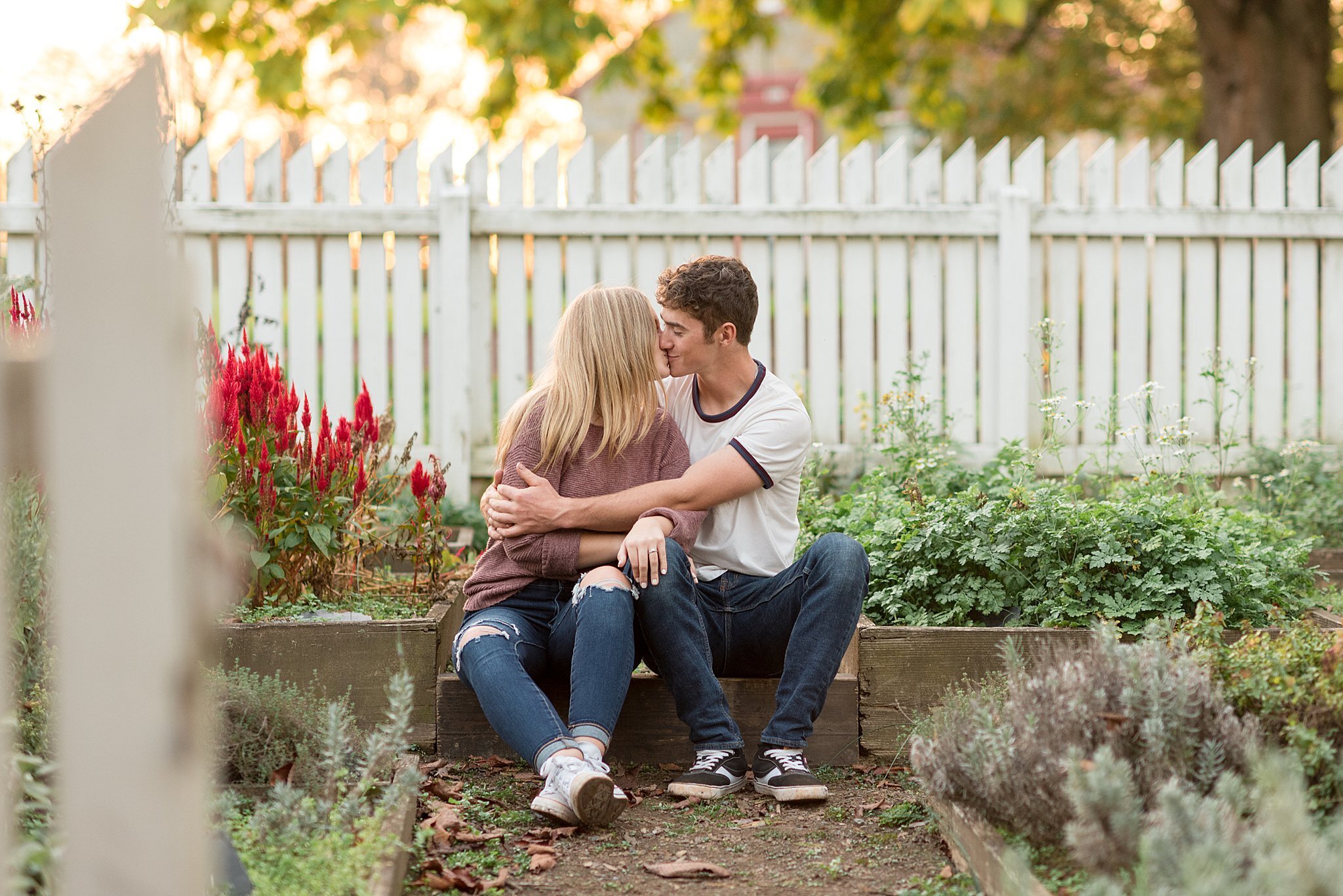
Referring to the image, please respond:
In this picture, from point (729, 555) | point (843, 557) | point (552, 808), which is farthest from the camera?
point (729, 555)

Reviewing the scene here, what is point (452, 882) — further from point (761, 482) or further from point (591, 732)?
point (761, 482)

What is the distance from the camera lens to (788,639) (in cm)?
302

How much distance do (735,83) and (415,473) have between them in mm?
9542

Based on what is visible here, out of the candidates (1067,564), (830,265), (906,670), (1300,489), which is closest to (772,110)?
(830,265)

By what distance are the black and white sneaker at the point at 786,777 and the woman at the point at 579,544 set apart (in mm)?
407

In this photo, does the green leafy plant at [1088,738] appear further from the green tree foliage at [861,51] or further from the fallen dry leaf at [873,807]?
the green tree foliage at [861,51]

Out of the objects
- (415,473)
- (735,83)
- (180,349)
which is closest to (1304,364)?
Answer: (415,473)

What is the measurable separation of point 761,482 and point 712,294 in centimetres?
54

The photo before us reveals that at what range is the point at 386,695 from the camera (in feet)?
9.95

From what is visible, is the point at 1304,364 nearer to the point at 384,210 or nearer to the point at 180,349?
the point at 384,210

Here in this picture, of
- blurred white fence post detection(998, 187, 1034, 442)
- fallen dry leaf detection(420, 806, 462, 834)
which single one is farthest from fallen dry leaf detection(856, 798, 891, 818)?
blurred white fence post detection(998, 187, 1034, 442)

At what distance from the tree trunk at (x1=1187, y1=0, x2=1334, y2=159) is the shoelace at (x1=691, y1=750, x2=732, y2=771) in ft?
22.0

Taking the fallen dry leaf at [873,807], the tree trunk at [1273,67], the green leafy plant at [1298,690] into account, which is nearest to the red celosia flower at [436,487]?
the fallen dry leaf at [873,807]

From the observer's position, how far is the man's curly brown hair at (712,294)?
313 cm
